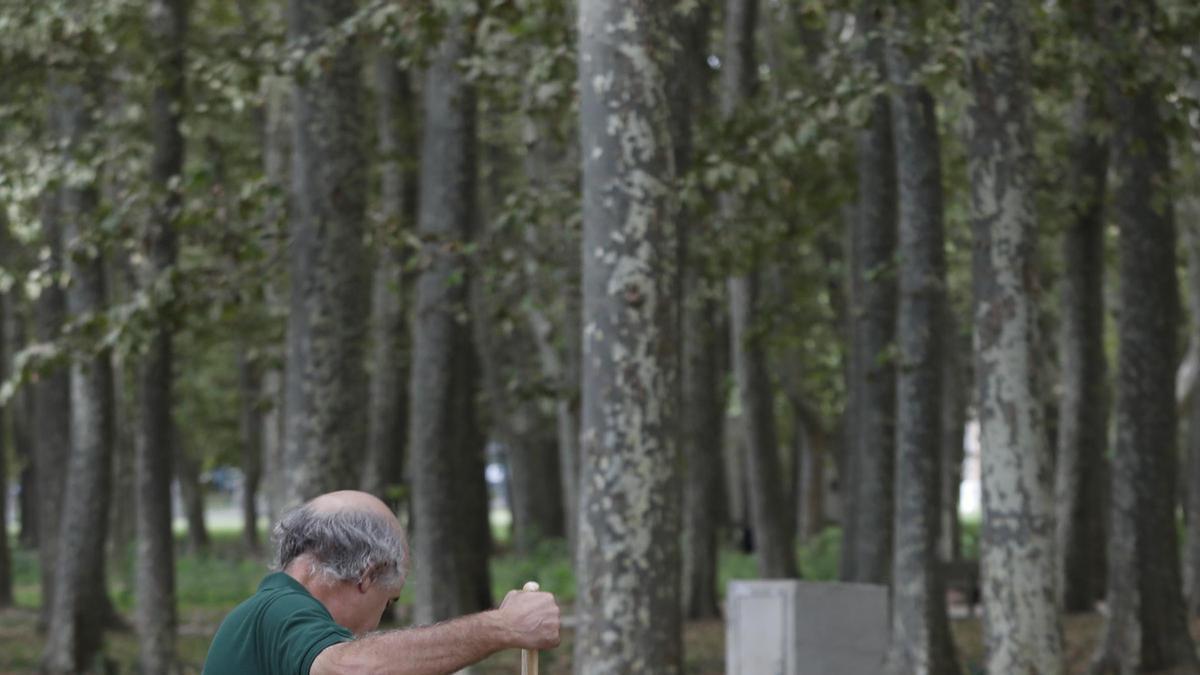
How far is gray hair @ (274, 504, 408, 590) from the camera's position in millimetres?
4102

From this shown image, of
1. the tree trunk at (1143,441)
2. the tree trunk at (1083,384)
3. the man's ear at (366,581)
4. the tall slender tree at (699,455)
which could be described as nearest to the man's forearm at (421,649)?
the man's ear at (366,581)

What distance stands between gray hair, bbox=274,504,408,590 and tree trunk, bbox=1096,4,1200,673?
12544mm

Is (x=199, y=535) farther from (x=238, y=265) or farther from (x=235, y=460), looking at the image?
(x=238, y=265)

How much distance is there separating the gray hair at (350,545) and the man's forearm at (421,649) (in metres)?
0.20

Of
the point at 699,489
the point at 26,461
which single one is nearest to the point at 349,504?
the point at 699,489

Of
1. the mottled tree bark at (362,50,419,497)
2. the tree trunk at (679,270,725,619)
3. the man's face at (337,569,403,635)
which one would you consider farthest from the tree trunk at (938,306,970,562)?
the man's face at (337,569,403,635)

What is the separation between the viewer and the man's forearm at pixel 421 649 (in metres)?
3.82

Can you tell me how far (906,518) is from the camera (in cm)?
1495

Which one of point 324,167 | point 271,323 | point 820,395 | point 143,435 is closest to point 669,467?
point 324,167

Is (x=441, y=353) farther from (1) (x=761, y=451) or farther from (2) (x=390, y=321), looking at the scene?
(1) (x=761, y=451)

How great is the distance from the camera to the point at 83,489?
18844 mm

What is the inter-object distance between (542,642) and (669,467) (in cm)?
503

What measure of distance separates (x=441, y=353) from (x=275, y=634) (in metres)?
13.1

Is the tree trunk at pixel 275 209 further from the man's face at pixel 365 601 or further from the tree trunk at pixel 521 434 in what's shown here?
the man's face at pixel 365 601
